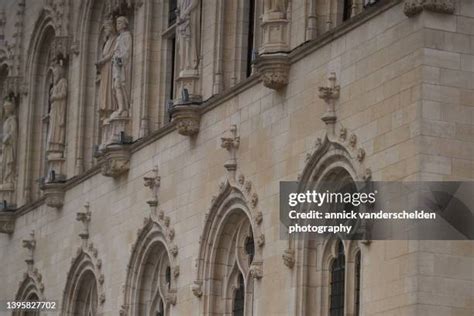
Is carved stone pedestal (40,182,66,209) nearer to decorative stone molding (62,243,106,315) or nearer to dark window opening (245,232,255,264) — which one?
decorative stone molding (62,243,106,315)

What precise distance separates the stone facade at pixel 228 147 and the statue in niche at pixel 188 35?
0.10 m

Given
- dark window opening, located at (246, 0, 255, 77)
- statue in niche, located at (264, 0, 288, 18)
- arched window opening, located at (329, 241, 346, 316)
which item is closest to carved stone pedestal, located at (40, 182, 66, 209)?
dark window opening, located at (246, 0, 255, 77)

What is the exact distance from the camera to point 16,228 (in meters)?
47.4

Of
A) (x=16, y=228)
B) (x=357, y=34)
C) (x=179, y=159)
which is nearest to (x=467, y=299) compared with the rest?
(x=357, y=34)

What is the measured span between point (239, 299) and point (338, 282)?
429cm

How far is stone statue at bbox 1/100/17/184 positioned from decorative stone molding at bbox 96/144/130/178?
28.2 feet

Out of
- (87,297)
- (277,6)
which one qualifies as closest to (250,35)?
(277,6)

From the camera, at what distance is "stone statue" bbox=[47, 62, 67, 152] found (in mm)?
45000

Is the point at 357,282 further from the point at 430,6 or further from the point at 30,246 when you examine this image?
the point at 30,246

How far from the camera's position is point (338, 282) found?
102 feet

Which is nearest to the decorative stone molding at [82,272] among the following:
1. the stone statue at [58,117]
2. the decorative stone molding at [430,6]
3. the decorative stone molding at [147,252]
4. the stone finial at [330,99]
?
the decorative stone molding at [147,252]

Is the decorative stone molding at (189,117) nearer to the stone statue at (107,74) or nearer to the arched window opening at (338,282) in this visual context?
the stone statue at (107,74)

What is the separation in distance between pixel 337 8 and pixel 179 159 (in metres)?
6.43

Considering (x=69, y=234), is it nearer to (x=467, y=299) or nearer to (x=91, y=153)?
(x=91, y=153)
